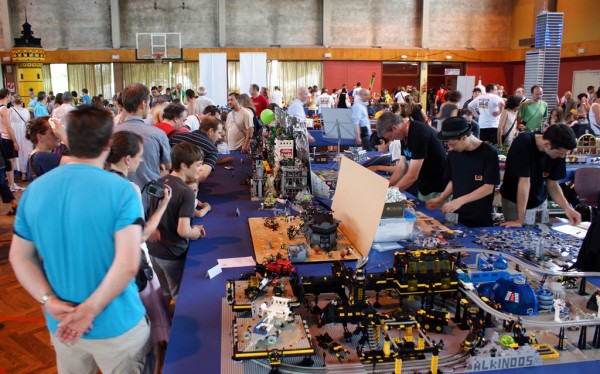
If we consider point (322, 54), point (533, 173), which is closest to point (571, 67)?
point (322, 54)

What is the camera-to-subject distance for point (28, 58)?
13875 millimetres

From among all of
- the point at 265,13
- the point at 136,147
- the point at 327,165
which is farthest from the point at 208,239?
the point at 265,13

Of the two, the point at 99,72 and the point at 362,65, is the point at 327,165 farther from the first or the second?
the point at 99,72

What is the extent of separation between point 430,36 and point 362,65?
8.60 feet

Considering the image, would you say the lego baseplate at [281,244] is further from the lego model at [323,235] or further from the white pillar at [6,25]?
the white pillar at [6,25]

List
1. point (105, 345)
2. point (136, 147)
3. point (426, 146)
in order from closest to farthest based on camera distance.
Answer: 1. point (105, 345)
2. point (136, 147)
3. point (426, 146)

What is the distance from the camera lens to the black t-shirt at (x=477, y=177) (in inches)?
128

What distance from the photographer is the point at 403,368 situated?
1.62 meters

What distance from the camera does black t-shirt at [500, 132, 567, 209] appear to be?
10.5ft

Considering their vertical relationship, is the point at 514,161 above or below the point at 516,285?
above

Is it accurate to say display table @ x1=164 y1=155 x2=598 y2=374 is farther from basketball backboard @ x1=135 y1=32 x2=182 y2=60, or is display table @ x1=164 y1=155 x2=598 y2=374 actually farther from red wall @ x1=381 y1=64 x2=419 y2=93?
red wall @ x1=381 y1=64 x2=419 y2=93

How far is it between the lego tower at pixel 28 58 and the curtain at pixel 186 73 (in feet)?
15.0

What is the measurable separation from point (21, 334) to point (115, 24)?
15.5 metres

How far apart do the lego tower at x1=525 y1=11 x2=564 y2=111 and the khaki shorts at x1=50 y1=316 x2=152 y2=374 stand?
10392mm
